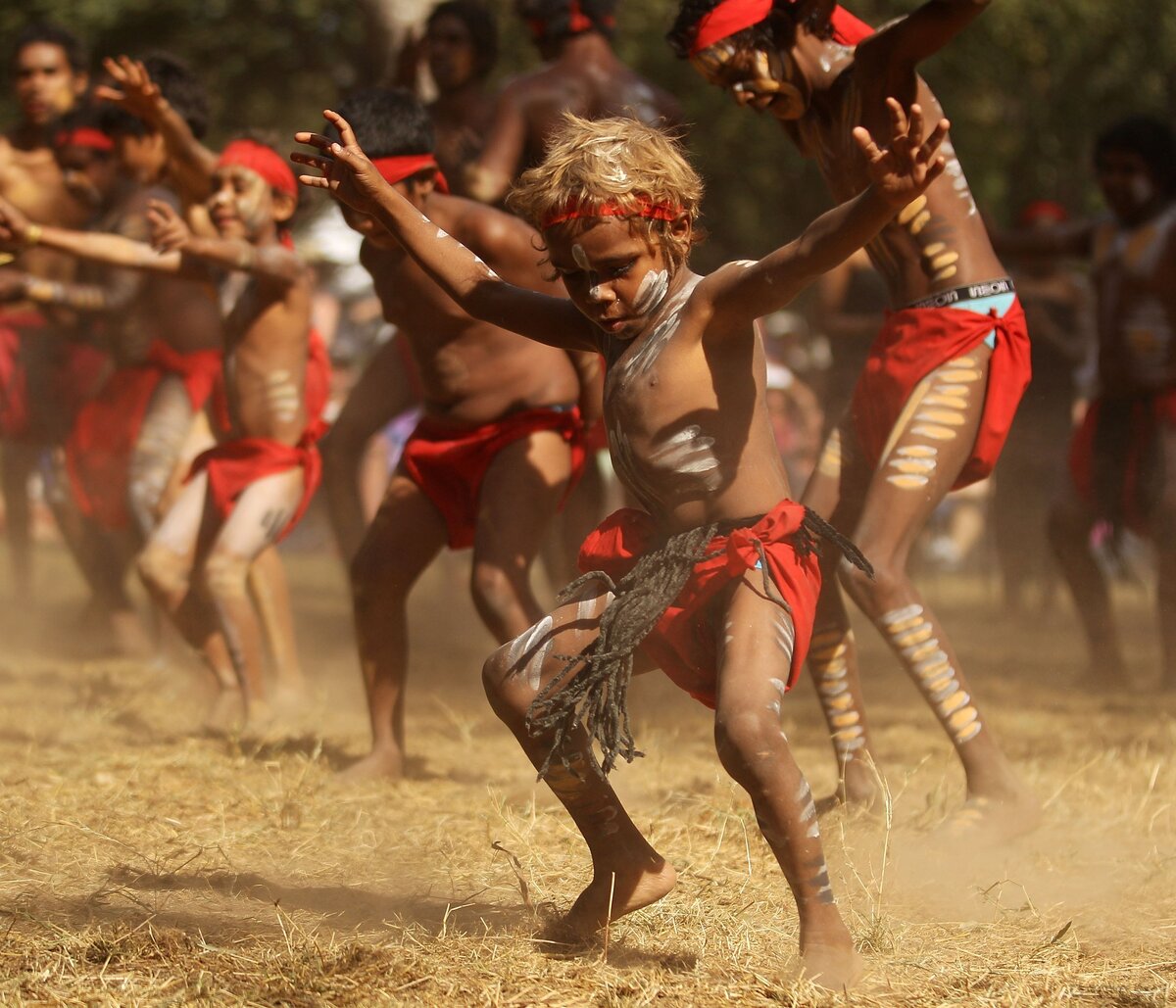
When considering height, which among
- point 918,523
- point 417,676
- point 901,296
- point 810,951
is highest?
point 901,296

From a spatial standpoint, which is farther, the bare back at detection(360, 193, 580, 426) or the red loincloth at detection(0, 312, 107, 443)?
the red loincloth at detection(0, 312, 107, 443)

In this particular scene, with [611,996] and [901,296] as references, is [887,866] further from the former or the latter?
[901,296]

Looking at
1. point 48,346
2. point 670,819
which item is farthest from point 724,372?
point 48,346

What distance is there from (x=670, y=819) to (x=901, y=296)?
4.86 feet

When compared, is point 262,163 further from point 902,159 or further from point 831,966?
point 831,966

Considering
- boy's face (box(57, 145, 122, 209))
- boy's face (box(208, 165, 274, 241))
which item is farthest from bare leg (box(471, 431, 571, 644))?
boy's face (box(57, 145, 122, 209))

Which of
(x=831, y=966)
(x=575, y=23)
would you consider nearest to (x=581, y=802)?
(x=831, y=966)

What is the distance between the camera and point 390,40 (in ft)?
26.1

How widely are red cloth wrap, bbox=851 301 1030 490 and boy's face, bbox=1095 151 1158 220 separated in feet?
7.80

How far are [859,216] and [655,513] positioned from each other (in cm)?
83

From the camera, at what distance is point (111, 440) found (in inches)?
264

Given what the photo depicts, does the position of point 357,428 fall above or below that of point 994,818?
above

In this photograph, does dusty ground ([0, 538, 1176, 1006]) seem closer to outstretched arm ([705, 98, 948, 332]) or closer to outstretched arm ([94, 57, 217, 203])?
outstretched arm ([705, 98, 948, 332])

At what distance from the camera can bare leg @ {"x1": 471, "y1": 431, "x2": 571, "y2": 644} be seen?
14.7 ft
